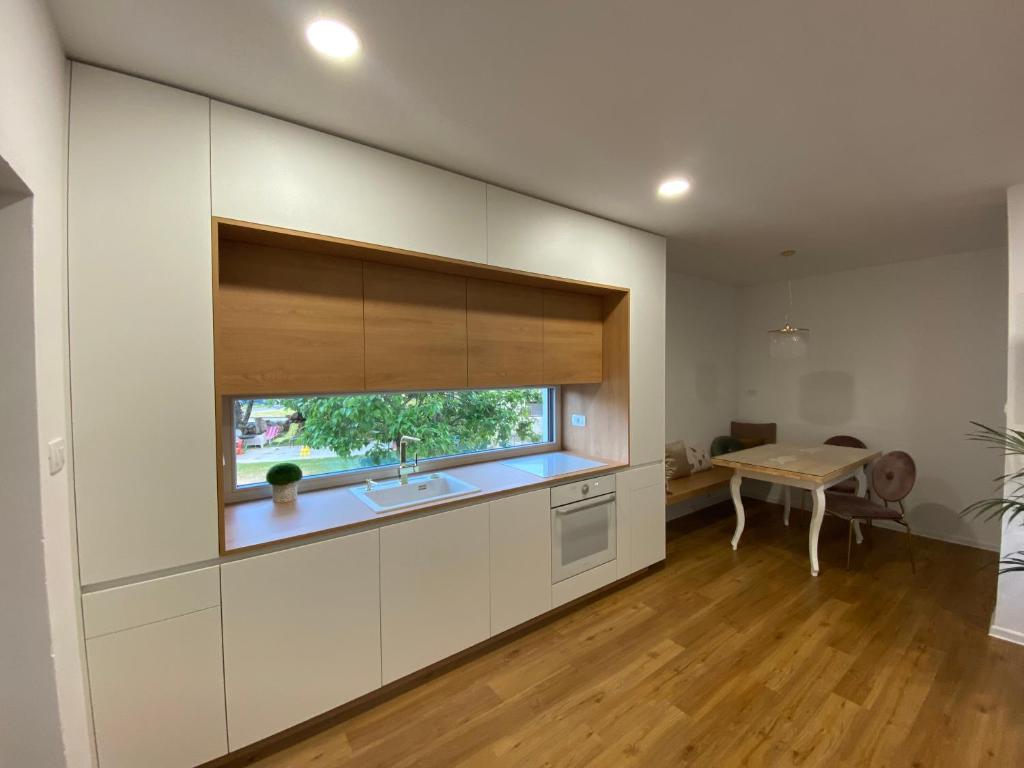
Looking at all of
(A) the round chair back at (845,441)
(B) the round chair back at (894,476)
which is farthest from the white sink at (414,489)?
(A) the round chair back at (845,441)

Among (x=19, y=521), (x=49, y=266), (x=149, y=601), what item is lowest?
(x=149, y=601)

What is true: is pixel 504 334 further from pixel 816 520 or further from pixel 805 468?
pixel 816 520

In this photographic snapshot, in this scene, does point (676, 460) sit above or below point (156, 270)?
below

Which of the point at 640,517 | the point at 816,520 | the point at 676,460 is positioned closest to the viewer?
the point at 640,517

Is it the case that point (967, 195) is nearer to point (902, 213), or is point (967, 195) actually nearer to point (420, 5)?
point (902, 213)

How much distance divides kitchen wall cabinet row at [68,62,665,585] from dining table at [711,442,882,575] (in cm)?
336

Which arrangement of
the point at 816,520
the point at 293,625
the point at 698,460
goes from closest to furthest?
the point at 293,625 < the point at 816,520 < the point at 698,460

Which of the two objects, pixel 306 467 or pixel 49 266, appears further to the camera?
pixel 306 467

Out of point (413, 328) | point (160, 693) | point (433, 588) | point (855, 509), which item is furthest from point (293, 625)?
point (855, 509)

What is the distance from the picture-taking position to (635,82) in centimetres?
148

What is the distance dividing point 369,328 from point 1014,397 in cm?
350

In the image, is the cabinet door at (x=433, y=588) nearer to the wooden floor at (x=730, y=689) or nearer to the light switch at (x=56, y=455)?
the wooden floor at (x=730, y=689)

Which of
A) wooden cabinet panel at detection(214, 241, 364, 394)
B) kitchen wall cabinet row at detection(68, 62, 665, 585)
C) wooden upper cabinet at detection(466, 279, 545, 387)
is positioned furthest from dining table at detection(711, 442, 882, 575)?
kitchen wall cabinet row at detection(68, 62, 665, 585)

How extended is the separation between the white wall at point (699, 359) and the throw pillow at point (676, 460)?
224 mm
